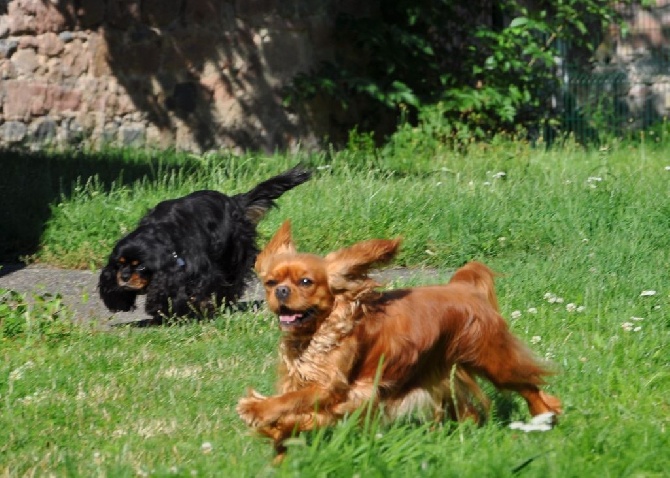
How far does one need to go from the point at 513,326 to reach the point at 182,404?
189 centimetres

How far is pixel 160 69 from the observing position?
41.7 feet

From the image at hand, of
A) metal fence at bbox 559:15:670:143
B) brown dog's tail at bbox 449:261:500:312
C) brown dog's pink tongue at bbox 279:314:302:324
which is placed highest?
brown dog's pink tongue at bbox 279:314:302:324

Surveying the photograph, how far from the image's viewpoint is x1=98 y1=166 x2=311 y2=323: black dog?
7.05 meters

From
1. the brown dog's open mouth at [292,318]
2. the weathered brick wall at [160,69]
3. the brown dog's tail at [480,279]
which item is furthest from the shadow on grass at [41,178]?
the brown dog's open mouth at [292,318]

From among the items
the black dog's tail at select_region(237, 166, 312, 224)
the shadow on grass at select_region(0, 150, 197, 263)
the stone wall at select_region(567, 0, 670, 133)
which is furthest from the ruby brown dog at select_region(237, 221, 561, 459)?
the stone wall at select_region(567, 0, 670, 133)

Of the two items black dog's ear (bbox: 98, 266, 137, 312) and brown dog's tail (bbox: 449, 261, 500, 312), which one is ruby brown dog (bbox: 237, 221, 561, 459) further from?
black dog's ear (bbox: 98, 266, 137, 312)

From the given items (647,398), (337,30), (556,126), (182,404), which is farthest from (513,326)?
(556,126)

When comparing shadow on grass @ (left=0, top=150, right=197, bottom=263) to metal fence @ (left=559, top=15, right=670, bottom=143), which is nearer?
shadow on grass @ (left=0, top=150, right=197, bottom=263)

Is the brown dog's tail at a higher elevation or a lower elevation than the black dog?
higher

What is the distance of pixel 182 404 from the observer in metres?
5.20

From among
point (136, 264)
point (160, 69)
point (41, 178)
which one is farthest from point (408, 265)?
point (160, 69)

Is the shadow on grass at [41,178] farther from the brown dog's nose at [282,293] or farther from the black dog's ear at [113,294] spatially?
the brown dog's nose at [282,293]

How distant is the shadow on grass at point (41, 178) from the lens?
9.01 m

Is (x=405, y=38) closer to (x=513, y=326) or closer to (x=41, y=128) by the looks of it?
(x=41, y=128)
